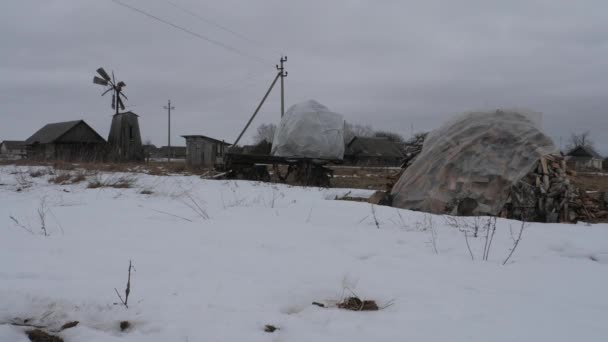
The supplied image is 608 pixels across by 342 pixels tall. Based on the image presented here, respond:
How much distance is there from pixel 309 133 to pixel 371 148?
99.3 ft

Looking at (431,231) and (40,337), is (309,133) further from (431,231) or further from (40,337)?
(40,337)

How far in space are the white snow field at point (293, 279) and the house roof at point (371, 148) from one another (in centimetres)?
3769

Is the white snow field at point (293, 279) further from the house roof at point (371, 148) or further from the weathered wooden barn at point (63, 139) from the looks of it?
the house roof at point (371, 148)

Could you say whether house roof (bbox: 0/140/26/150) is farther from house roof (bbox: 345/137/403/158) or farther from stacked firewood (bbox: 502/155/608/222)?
stacked firewood (bbox: 502/155/608/222)

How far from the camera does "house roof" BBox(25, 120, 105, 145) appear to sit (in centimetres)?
3383

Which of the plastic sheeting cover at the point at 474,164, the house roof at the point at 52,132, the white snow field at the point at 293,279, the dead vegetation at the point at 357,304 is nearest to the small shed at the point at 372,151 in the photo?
the house roof at the point at 52,132

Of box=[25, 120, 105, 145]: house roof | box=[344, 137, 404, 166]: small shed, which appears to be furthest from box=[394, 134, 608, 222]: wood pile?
box=[25, 120, 105, 145]: house roof

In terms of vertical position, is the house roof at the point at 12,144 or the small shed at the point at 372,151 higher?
the house roof at the point at 12,144

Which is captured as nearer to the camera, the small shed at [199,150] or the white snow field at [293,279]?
the white snow field at [293,279]

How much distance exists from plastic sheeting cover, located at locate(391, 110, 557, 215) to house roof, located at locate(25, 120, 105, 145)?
119ft

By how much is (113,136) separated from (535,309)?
3156cm

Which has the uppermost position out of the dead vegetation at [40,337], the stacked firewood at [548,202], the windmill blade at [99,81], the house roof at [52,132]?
the windmill blade at [99,81]

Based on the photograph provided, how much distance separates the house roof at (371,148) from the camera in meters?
41.8

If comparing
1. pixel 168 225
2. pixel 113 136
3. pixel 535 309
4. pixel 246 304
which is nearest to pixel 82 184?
pixel 168 225
